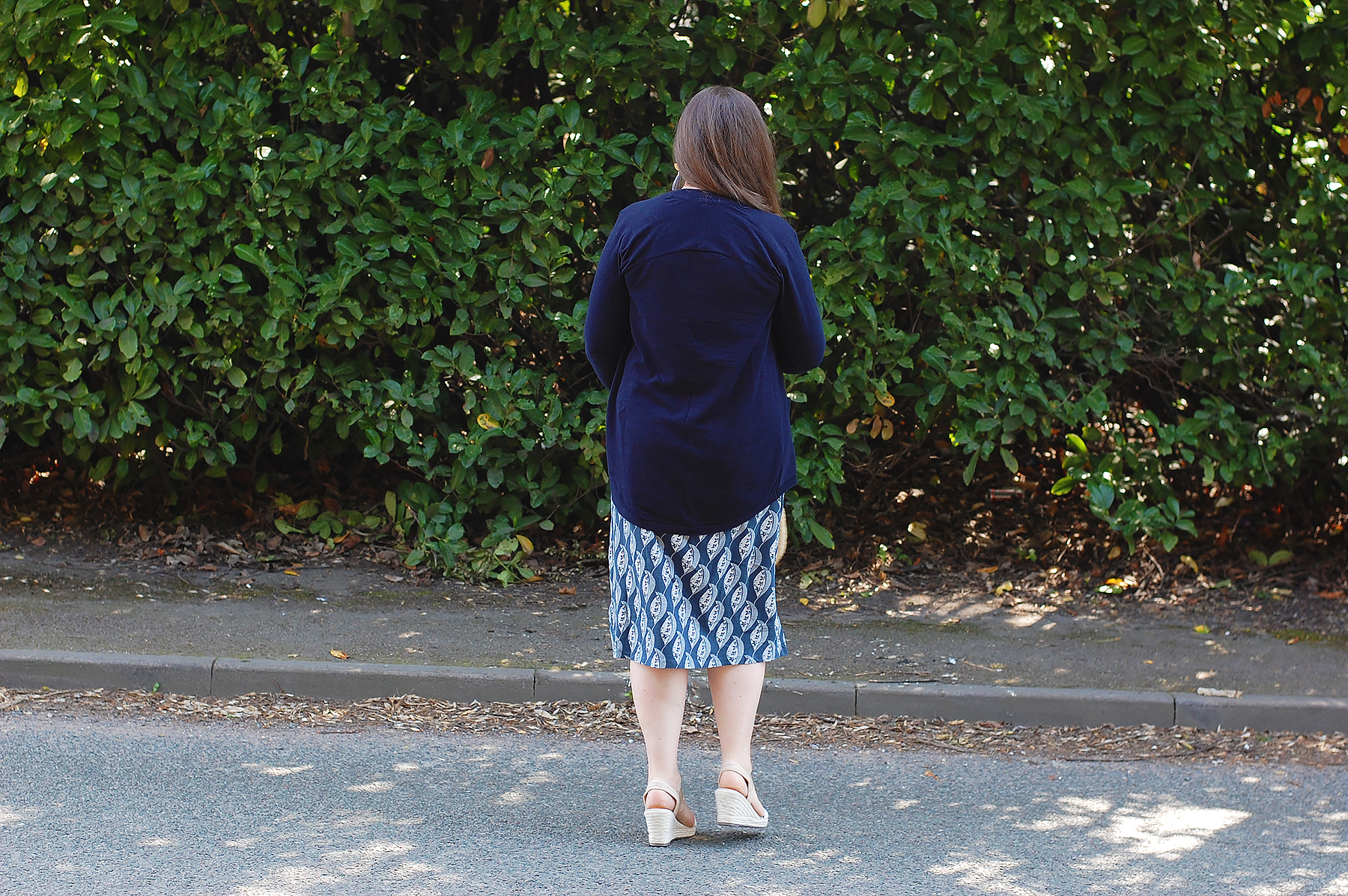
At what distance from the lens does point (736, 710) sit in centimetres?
350

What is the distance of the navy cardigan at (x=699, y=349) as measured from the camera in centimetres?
316

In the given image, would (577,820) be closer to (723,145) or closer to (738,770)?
(738,770)

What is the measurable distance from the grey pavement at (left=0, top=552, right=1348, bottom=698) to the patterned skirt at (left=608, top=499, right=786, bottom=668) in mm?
1442

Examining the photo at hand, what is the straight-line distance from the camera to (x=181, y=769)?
13.0 feet

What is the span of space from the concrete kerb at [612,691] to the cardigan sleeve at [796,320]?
1.72 m

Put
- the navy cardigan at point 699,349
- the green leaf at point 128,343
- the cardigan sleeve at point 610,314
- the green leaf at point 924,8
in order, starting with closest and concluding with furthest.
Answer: the navy cardigan at point 699,349 < the cardigan sleeve at point 610,314 < the green leaf at point 924,8 < the green leaf at point 128,343

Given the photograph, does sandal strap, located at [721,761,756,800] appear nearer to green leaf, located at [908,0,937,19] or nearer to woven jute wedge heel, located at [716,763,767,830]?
woven jute wedge heel, located at [716,763,767,830]

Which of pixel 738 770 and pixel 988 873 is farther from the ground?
pixel 738 770

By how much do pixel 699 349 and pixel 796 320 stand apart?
307mm

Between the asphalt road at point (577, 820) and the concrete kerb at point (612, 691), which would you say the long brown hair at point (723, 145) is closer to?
the asphalt road at point (577, 820)

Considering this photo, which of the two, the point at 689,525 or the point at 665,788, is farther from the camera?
the point at 665,788

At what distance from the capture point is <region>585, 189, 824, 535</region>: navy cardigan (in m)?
3.16

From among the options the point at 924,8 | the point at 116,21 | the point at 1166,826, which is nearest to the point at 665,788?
the point at 1166,826

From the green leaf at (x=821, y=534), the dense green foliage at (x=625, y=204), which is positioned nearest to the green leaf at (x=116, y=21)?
the dense green foliage at (x=625, y=204)
